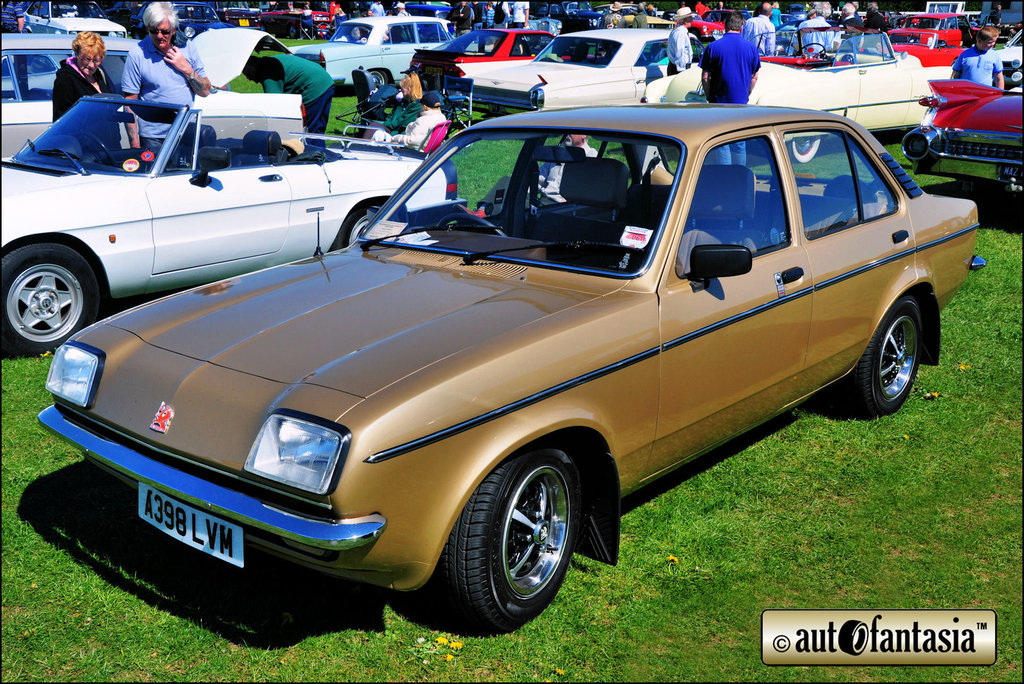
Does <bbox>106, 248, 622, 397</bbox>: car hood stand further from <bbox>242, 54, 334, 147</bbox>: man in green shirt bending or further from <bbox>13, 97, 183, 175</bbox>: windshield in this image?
<bbox>242, 54, 334, 147</bbox>: man in green shirt bending

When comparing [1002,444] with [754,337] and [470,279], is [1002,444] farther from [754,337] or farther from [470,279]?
[470,279]

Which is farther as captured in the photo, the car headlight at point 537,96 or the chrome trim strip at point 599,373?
the car headlight at point 537,96

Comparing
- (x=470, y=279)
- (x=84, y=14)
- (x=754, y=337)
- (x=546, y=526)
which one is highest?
(x=84, y=14)

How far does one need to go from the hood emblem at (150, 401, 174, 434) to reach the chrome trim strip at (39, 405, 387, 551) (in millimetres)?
128

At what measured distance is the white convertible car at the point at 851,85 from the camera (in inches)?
482

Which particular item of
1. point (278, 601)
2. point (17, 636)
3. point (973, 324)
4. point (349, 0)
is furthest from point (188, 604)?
point (349, 0)

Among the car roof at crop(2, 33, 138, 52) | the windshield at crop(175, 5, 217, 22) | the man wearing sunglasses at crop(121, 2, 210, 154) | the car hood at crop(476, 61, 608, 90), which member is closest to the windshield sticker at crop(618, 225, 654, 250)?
the man wearing sunglasses at crop(121, 2, 210, 154)

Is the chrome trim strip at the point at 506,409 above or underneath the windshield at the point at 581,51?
underneath

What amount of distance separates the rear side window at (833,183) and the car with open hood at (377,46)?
16.4 metres

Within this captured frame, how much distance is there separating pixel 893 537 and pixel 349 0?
3850 centimetres

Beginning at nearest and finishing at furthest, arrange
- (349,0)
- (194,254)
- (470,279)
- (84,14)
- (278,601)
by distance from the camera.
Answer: (278,601) < (470,279) < (194,254) < (84,14) < (349,0)

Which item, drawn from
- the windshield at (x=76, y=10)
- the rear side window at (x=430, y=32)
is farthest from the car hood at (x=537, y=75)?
the windshield at (x=76, y=10)

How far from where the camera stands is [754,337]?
3.97 metres

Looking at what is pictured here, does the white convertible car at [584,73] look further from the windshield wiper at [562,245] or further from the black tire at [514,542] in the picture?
the black tire at [514,542]
